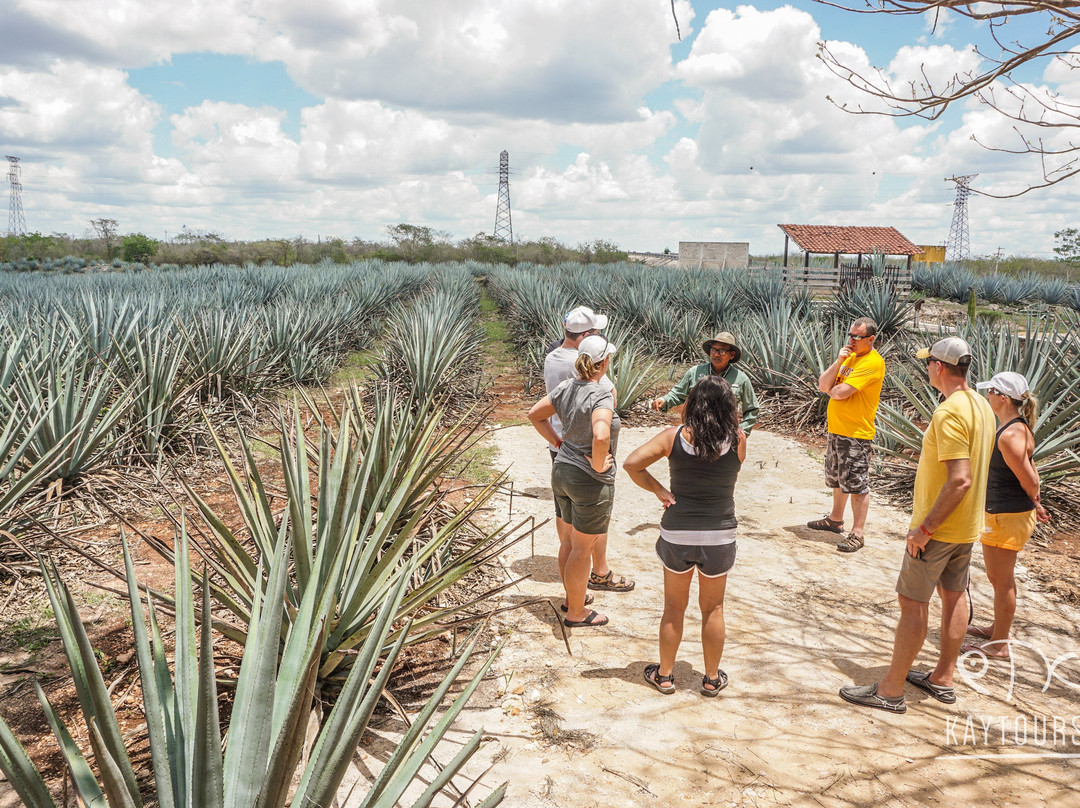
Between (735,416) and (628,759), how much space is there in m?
1.36

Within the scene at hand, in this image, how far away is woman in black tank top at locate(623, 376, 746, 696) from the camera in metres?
2.63

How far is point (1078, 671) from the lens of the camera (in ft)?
10.5

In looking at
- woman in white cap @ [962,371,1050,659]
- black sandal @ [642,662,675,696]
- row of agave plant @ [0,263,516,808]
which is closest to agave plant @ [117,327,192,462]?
row of agave plant @ [0,263,516,808]

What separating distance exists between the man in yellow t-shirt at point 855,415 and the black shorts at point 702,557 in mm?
2257

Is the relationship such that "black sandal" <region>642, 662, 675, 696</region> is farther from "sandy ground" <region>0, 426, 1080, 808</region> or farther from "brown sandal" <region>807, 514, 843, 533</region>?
"brown sandal" <region>807, 514, 843, 533</region>

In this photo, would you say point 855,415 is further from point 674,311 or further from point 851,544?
point 674,311

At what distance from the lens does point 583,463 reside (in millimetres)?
3367

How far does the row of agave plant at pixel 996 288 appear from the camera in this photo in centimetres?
2073

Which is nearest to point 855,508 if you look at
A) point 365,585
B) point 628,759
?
point 628,759

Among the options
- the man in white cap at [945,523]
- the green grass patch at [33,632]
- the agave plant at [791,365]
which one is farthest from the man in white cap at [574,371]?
the agave plant at [791,365]

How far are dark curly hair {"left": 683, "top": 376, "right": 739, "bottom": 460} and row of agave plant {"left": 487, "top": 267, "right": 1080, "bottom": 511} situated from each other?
139 inches

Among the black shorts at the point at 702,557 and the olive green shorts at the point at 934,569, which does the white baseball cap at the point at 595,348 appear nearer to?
the black shorts at the point at 702,557

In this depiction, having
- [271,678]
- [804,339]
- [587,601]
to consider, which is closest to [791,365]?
[804,339]

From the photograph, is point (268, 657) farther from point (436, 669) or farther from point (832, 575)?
point (832, 575)
